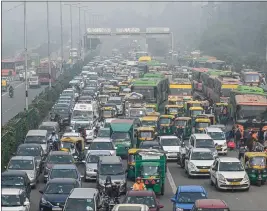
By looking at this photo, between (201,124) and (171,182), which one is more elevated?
(201,124)

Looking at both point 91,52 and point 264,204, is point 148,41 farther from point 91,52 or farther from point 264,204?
point 264,204

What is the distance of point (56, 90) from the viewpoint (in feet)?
239

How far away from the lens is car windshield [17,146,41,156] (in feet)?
118

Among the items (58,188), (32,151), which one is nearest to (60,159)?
(32,151)

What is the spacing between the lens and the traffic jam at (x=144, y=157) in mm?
26155

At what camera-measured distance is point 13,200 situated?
25.4 m

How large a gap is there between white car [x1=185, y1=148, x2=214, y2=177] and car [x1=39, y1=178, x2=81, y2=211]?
792cm

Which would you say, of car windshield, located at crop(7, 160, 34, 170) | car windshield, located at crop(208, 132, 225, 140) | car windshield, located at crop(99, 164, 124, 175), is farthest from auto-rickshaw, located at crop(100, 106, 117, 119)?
car windshield, located at crop(99, 164, 124, 175)

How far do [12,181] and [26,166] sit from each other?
3.93 metres

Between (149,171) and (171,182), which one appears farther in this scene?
(171,182)

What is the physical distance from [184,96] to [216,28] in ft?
364

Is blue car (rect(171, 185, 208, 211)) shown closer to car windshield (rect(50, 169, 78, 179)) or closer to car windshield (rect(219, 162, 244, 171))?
car windshield (rect(50, 169, 78, 179))

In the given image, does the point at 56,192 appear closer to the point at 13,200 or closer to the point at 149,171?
the point at 13,200

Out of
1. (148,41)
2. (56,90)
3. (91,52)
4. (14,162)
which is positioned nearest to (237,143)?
(14,162)
